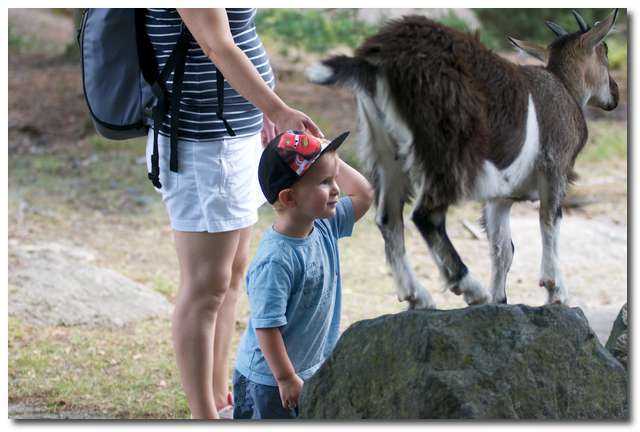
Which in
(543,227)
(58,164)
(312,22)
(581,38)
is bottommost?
(58,164)

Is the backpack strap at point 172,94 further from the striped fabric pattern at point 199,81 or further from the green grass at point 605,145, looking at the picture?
the green grass at point 605,145

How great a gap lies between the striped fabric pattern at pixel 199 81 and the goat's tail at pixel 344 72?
0.19 m

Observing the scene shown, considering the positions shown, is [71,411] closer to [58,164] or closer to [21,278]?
[21,278]

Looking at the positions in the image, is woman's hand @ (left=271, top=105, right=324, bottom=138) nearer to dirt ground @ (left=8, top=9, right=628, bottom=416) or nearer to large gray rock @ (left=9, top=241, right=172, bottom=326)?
dirt ground @ (left=8, top=9, right=628, bottom=416)

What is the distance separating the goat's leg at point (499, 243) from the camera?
4082mm

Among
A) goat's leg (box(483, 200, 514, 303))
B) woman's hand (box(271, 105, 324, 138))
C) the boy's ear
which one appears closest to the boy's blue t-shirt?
the boy's ear

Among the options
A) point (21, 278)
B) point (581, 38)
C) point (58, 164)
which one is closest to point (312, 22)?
point (58, 164)

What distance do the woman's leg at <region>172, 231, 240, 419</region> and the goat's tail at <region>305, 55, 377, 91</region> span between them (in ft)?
1.98

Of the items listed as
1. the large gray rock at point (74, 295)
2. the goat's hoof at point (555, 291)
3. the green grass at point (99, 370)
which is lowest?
the large gray rock at point (74, 295)

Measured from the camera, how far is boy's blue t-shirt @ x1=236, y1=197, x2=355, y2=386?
331 cm

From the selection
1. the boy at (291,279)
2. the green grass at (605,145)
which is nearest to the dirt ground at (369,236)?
the green grass at (605,145)

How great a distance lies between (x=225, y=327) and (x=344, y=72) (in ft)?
3.71

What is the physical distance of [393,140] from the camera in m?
3.70

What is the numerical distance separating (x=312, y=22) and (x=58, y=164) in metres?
2.99
